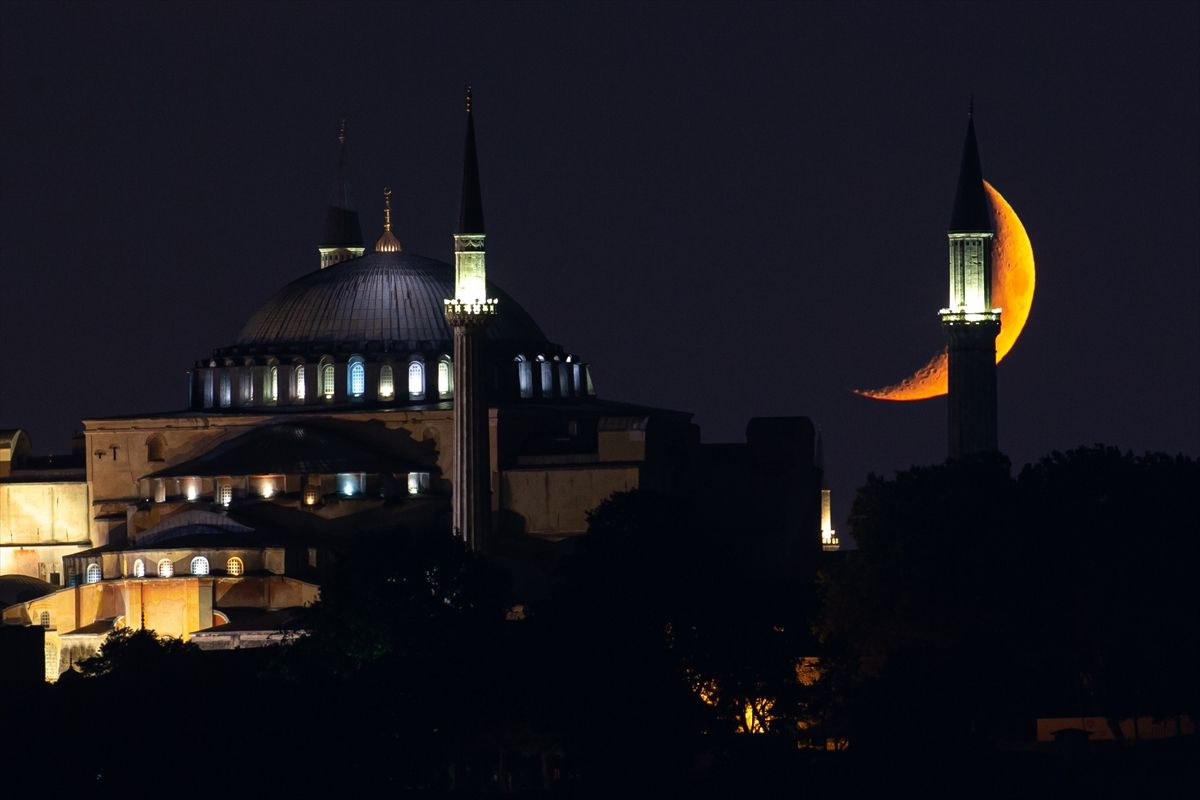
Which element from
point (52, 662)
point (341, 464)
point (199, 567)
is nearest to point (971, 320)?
point (341, 464)

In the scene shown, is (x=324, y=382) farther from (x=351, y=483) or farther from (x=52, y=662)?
(x=52, y=662)

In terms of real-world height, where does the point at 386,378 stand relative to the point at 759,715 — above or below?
above

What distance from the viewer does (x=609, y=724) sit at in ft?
228

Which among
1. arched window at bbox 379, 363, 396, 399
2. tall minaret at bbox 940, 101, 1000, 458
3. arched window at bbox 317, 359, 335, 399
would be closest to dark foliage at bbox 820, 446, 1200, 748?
tall minaret at bbox 940, 101, 1000, 458

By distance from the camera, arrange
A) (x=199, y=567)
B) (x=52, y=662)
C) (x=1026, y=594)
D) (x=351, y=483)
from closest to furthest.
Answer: (x=1026, y=594) < (x=52, y=662) < (x=199, y=567) < (x=351, y=483)

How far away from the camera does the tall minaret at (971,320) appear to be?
88750mm

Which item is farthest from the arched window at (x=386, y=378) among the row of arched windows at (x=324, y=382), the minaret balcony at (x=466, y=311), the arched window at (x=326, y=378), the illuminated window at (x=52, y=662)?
the illuminated window at (x=52, y=662)

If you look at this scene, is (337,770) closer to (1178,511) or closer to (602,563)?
(602,563)

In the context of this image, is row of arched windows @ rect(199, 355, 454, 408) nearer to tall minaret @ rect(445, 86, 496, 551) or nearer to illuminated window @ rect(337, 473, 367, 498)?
illuminated window @ rect(337, 473, 367, 498)

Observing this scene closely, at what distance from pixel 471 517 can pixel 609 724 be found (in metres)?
19.6

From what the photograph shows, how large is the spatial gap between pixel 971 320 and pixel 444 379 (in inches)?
632

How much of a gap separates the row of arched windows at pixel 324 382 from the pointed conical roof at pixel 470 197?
10007 millimetres

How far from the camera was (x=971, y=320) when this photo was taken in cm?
8912

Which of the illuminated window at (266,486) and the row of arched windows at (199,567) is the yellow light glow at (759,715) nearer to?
the row of arched windows at (199,567)
